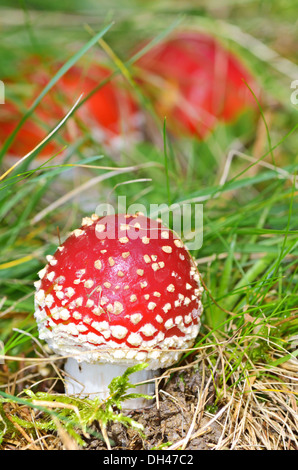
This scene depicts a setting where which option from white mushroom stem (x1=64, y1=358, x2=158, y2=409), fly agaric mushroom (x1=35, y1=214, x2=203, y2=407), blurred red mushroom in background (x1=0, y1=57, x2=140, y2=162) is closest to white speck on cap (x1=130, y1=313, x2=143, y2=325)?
fly agaric mushroom (x1=35, y1=214, x2=203, y2=407)

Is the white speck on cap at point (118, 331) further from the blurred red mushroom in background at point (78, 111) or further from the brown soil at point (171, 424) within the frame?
the blurred red mushroom in background at point (78, 111)

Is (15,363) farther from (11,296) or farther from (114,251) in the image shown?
(114,251)

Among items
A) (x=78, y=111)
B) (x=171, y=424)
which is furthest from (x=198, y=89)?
(x=171, y=424)

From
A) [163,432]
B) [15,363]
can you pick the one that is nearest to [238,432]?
[163,432]

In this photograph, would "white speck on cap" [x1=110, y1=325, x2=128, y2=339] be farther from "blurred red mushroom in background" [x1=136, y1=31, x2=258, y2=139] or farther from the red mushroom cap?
"blurred red mushroom in background" [x1=136, y1=31, x2=258, y2=139]

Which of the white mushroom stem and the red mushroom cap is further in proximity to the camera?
the white mushroom stem

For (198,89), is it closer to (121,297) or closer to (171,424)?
(121,297)
